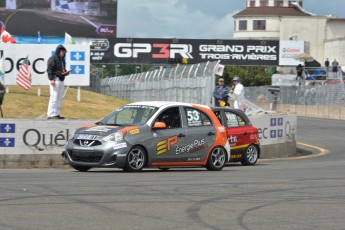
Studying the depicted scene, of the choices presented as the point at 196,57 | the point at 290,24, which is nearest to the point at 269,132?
the point at 196,57

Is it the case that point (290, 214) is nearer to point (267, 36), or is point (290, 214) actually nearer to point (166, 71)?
point (166, 71)

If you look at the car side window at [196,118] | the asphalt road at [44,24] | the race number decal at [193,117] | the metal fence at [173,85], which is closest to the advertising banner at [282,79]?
the metal fence at [173,85]

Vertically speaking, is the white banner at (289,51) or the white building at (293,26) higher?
the white building at (293,26)

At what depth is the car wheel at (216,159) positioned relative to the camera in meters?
18.5

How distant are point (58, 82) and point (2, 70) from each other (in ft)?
38.1

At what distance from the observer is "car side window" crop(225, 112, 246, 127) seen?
67.8 ft

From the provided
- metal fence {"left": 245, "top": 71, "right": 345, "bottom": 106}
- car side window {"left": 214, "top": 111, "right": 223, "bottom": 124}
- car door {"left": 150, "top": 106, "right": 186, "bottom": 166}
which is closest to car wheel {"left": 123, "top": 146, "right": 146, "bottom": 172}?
car door {"left": 150, "top": 106, "right": 186, "bottom": 166}

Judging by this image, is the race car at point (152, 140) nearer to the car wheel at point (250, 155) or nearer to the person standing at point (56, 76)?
the car wheel at point (250, 155)

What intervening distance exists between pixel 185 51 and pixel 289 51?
8.25 metres

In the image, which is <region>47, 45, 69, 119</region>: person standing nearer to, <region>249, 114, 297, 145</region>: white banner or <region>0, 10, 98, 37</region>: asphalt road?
<region>249, 114, 297, 145</region>: white banner

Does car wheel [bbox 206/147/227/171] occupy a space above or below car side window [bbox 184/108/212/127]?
below

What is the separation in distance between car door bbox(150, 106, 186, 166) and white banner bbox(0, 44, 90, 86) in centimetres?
1521

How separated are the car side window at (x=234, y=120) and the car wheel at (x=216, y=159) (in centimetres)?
194

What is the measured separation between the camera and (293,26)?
5069 inches
